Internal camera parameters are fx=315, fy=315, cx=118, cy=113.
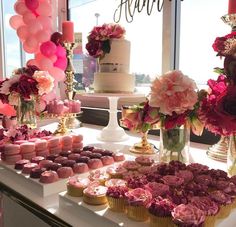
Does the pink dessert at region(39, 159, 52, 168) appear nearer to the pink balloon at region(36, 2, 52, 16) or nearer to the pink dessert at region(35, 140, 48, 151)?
the pink dessert at region(35, 140, 48, 151)

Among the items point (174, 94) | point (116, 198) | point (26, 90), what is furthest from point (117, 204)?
point (26, 90)

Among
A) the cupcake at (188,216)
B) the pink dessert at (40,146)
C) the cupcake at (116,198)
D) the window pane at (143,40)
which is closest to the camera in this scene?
the cupcake at (188,216)

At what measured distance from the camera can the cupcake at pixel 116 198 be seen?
2.07 feet

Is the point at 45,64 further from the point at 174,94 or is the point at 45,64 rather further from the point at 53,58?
the point at 174,94

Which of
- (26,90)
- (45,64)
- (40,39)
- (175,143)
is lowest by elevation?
(175,143)

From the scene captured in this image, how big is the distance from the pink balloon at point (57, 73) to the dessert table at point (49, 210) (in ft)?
2.86

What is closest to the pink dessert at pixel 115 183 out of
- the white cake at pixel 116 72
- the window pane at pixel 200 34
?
the white cake at pixel 116 72

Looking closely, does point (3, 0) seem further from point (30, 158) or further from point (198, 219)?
point (198, 219)

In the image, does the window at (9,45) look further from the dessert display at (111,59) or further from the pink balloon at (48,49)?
the dessert display at (111,59)

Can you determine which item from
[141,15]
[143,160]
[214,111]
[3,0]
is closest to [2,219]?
[143,160]

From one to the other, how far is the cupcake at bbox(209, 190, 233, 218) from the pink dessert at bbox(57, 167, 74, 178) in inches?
15.4

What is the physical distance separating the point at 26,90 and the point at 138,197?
0.87 m

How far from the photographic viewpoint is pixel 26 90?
1327 mm

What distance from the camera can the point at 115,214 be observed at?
63 centimetres
